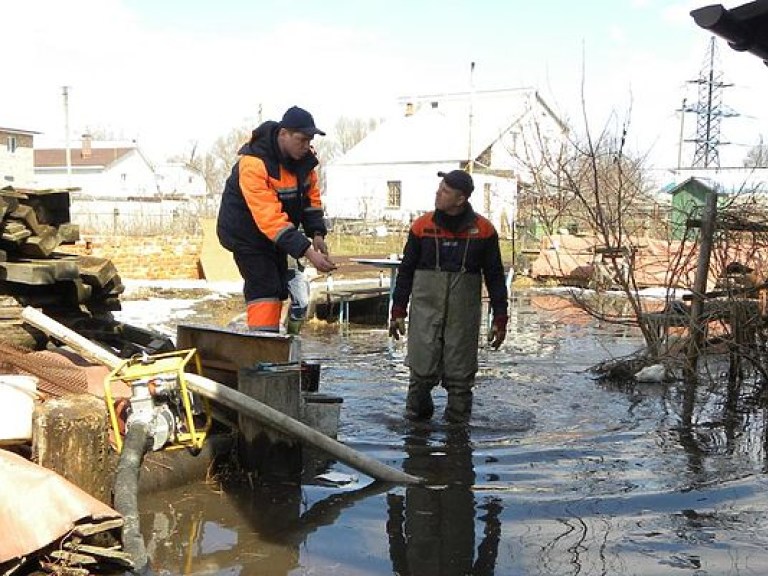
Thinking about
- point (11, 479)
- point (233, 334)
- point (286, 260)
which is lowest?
point (11, 479)

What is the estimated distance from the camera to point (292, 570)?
3.72 meters

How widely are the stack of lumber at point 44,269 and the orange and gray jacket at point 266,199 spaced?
154 cm

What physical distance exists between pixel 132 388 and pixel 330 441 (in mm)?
1072

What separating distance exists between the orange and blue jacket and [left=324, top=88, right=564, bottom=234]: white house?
38887 mm

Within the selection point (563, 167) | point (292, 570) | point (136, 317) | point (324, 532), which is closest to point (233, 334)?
point (324, 532)

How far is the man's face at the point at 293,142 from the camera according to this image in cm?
542

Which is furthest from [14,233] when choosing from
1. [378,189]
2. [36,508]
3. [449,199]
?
[378,189]

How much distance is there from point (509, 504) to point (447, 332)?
1.95 m

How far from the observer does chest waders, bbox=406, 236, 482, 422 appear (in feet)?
20.9

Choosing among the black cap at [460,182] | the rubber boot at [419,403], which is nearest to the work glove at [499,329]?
the rubber boot at [419,403]

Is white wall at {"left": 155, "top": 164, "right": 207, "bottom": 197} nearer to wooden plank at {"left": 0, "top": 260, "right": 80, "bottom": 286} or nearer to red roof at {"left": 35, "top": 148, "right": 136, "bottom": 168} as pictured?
red roof at {"left": 35, "top": 148, "right": 136, "bottom": 168}

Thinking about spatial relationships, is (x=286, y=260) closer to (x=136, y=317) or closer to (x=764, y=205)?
(x=764, y=205)

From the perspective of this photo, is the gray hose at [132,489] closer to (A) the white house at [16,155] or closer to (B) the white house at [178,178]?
(A) the white house at [16,155]

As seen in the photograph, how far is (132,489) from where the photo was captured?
3820 mm
